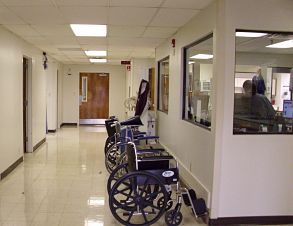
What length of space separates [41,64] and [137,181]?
558 cm

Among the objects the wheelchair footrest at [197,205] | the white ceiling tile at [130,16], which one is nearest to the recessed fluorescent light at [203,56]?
the white ceiling tile at [130,16]

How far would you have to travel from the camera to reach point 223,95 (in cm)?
329

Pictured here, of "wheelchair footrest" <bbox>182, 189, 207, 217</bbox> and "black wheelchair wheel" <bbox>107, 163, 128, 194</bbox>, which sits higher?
"black wheelchair wheel" <bbox>107, 163, 128, 194</bbox>

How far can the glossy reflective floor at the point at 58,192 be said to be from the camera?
11.6 ft

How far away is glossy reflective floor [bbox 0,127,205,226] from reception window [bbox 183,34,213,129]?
1.20 metres

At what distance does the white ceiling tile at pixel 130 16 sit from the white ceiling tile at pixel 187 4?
11.1 inches

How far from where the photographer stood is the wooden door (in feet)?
42.3

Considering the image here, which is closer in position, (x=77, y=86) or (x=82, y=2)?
(x=82, y=2)

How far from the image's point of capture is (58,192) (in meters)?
4.42

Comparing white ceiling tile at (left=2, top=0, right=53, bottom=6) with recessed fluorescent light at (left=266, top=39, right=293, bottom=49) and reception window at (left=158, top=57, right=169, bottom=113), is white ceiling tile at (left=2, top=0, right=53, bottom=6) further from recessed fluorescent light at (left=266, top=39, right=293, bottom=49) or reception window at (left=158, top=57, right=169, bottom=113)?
reception window at (left=158, top=57, right=169, bottom=113)

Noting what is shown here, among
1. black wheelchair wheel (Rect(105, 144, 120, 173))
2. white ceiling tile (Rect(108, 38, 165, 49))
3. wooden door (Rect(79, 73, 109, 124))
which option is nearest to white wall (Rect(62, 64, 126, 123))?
wooden door (Rect(79, 73, 109, 124))

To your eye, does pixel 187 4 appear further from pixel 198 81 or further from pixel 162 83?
pixel 162 83

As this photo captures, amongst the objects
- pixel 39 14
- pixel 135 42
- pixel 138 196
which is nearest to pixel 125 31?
pixel 135 42

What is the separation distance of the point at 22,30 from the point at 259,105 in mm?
3791
